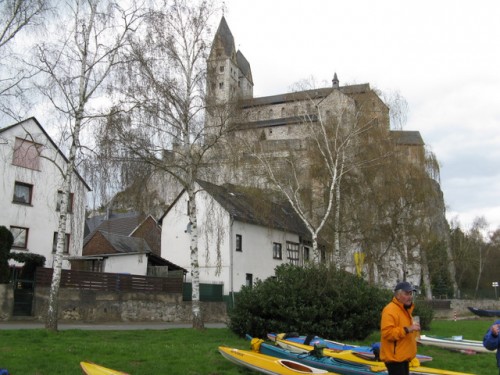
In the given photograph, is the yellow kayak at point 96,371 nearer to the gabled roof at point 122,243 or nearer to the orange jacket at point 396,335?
the orange jacket at point 396,335

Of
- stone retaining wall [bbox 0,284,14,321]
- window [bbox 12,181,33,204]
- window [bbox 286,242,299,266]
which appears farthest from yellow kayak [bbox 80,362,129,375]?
window [bbox 286,242,299,266]

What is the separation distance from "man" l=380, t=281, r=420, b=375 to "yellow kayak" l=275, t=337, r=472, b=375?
334 cm

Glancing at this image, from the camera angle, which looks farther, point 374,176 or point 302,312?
point 374,176

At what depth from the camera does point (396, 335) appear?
5.78 metres

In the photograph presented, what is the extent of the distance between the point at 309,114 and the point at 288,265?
11016 mm

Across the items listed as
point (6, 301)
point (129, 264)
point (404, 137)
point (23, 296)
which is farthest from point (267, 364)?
Result: point (129, 264)

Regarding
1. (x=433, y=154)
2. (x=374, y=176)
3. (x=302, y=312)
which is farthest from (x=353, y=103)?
(x=302, y=312)

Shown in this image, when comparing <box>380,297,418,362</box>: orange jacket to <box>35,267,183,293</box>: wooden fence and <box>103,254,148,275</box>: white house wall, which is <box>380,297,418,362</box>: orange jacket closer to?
<box>35,267,183,293</box>: wooden fence

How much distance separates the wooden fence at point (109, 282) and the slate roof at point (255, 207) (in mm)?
5120

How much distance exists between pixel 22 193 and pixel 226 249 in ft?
44.1

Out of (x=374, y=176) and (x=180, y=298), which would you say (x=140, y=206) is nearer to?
(x=180, y=298)

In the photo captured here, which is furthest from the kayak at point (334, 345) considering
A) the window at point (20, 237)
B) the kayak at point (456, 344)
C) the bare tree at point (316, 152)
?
the window at point (20, 237)

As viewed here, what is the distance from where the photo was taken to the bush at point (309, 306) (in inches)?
570

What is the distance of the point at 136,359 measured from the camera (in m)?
10.7
